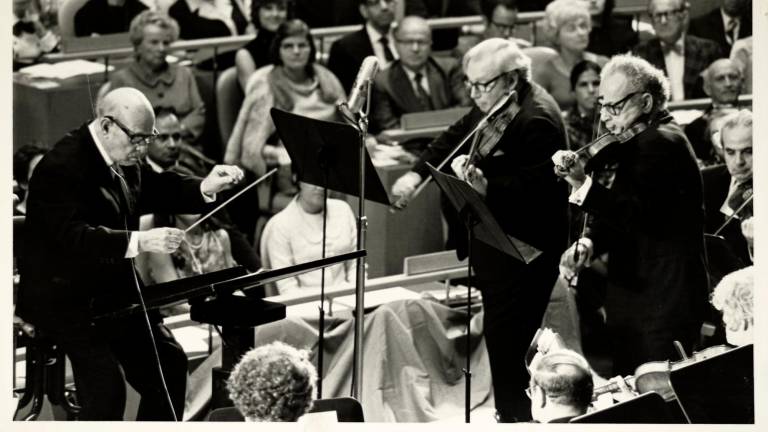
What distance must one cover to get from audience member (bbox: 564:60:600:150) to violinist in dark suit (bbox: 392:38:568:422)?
0.59m

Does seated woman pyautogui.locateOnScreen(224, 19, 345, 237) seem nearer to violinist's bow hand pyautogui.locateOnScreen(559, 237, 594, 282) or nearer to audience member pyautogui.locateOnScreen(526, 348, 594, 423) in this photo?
violinist's bow hand pyautogui.locateOnScreen(559, 237, 594, 282)

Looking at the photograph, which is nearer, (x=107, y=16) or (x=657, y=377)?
(x=657, y=377)

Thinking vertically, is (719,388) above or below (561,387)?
below

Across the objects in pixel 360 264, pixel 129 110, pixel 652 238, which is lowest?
pixel 360 264

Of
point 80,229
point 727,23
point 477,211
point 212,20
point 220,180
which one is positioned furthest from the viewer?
point 212,20

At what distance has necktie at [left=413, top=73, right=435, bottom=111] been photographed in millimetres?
6297

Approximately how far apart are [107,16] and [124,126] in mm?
1128

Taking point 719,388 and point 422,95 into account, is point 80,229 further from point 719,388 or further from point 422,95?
point 719,388

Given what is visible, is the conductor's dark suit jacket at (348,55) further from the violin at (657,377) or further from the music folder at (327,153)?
the violin at (657,377)

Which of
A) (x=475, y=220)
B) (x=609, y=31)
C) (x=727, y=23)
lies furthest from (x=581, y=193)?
(x=609, y=31)

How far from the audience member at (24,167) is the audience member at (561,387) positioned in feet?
8.39

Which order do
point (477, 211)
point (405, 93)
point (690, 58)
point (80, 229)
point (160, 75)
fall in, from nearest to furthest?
point (477, 211)
point (80, 229)
point (690, 58)
point (160, 75)
point (405, 93)

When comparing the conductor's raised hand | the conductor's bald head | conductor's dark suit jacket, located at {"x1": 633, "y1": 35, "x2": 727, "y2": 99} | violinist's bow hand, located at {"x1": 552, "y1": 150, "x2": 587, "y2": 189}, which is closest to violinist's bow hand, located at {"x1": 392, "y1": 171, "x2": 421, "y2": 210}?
violinist's bow hand, located at {"x1": 552, "y1": 150, "x2": 587, "y2": 189}

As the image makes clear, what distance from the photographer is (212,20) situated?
659 cm
